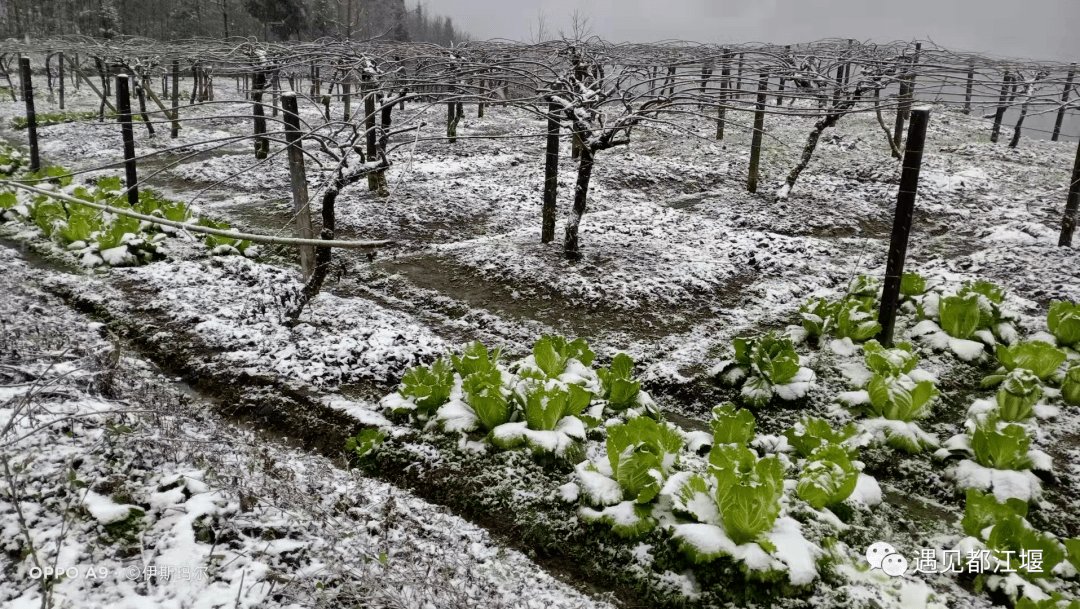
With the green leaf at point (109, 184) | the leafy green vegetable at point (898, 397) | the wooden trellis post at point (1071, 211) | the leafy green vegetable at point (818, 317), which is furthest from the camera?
the green leaf at point (109, 184)

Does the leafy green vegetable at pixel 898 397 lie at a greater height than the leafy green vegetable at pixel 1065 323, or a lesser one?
lesser

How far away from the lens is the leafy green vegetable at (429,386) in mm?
4523

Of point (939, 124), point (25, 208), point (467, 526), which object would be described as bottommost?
point (467, 526)

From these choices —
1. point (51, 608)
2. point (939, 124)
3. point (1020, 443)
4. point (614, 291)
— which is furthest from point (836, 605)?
point (939, 124)

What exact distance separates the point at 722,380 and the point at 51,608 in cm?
457

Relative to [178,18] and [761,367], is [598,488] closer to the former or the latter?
[761,367]

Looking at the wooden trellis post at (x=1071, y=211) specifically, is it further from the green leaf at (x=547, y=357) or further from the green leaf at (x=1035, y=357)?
the green leaf at (x=547, y=357)

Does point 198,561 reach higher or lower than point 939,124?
lower

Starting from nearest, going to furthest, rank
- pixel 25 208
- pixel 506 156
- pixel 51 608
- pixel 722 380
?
pixel 51 608 < pixel 722 380 < pixel 25 208 < pixel 506 156

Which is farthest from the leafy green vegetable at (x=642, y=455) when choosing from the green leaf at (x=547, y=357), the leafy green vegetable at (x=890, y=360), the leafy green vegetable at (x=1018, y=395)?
the leafy green vegetable at (x=1018, y=395)

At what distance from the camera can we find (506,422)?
4352 millimetres

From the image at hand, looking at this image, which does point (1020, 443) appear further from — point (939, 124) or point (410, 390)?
point (939, 124)

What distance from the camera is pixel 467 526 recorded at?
358cm

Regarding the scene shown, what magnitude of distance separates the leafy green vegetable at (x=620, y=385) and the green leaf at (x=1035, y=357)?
3191mm
